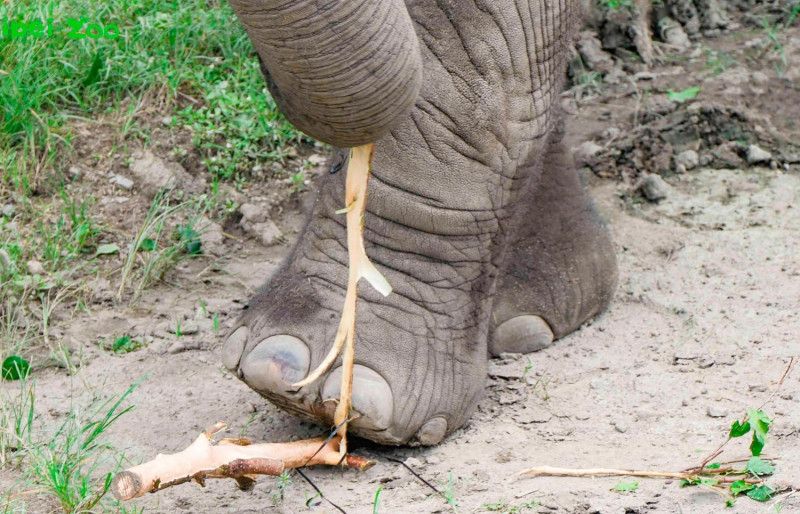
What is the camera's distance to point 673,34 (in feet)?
14.9

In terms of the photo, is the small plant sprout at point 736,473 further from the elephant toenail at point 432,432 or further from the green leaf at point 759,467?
the elephant toenail at point 432,432


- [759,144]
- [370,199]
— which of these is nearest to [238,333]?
[370,199]

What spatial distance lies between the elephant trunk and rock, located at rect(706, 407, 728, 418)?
37.9 inches

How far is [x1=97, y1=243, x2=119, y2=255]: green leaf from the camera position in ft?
10.2

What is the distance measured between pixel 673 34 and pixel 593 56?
1.35ft

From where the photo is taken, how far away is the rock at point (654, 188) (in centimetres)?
346

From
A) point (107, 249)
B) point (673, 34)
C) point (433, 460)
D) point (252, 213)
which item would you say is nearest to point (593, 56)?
point (673, 34)

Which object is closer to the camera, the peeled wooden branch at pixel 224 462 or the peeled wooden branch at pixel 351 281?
the peeled wooden branch at pixel 224 462

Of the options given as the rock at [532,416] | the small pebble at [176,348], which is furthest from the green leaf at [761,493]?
the small pebble at [176,348]

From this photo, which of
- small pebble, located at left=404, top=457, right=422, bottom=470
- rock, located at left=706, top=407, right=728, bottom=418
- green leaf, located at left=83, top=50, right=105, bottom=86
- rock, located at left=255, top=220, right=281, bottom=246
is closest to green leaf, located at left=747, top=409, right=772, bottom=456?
rock, located at left=706, top=407, right=728, bottom=418

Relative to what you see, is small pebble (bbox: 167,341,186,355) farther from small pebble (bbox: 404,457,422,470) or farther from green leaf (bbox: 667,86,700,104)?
green leaf (bbox: 667,86,700,104)

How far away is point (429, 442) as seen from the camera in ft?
7.20

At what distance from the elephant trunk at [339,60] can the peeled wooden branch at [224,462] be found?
22.5 inches

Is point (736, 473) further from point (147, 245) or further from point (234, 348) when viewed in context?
point (147, 245)
